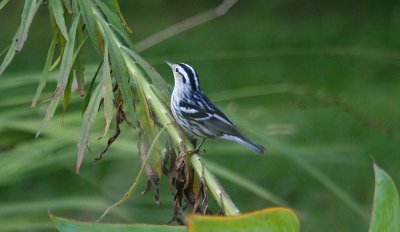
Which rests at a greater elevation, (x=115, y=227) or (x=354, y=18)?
(x=115, y=227)

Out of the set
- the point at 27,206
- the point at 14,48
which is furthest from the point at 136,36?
the point at 14,48

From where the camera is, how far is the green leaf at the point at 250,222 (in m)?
1.26

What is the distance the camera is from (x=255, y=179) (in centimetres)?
544

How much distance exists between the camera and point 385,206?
1334mm

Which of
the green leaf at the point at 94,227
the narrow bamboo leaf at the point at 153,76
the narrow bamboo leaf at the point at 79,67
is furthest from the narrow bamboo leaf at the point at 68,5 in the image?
the green leaf at the point at 94,227

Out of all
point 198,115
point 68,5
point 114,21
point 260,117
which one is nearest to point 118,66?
point 114,21

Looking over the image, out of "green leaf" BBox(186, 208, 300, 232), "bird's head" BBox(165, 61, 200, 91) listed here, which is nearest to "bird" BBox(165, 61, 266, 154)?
"bird's head" BBox(165, 61, 200, 91)

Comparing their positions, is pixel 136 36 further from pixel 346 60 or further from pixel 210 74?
pixel 346 60

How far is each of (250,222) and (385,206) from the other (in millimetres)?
186

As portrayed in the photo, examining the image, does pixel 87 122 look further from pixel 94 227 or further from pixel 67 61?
pixel 94 227

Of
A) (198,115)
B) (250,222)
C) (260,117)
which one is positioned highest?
(250,222)

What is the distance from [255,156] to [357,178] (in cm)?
57

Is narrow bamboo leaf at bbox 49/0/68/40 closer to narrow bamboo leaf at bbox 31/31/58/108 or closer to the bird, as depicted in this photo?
narrow bamboo leaf at bbox 31/31/58/108

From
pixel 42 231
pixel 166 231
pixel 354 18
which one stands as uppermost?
pixel 166 231
